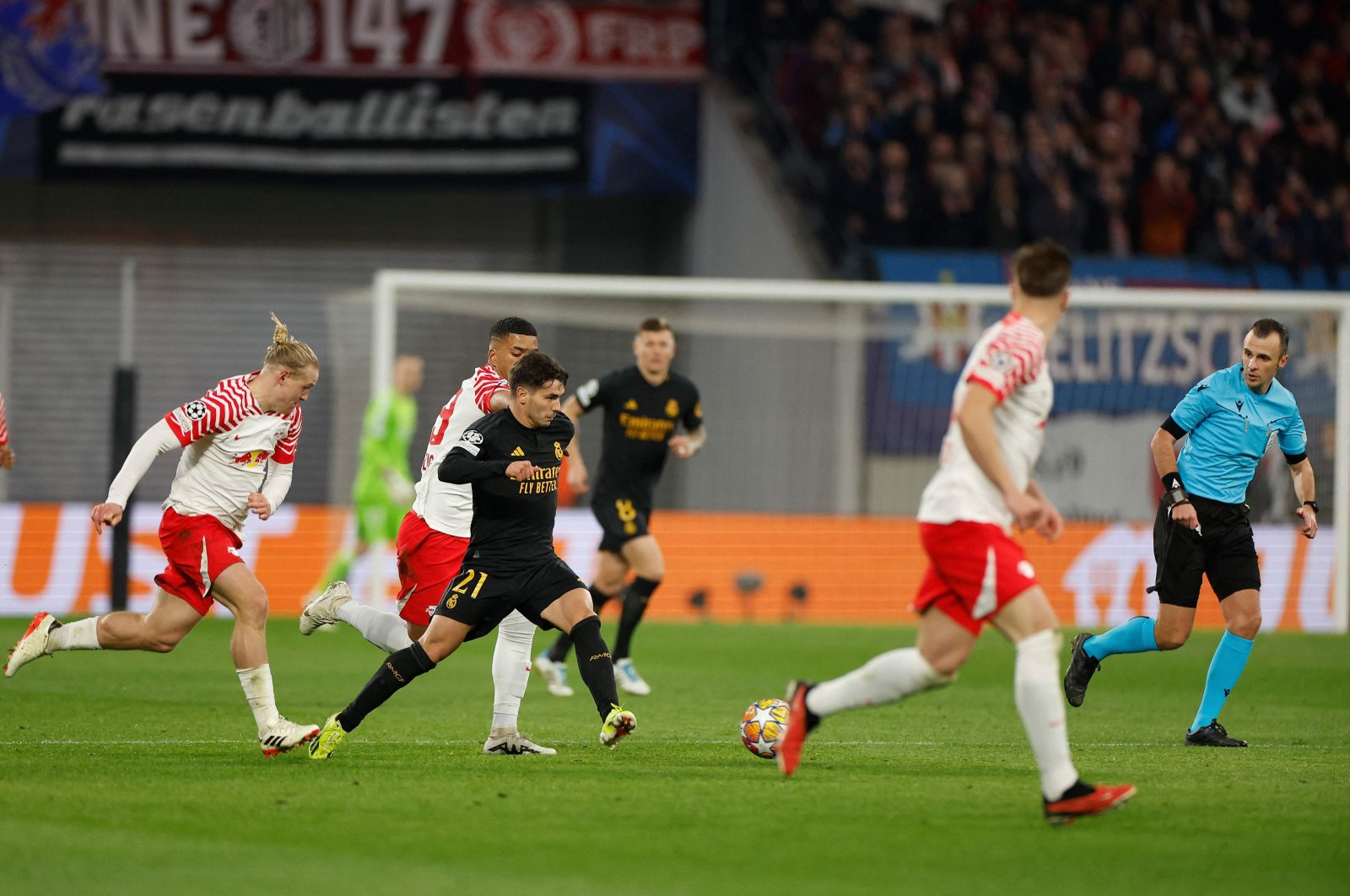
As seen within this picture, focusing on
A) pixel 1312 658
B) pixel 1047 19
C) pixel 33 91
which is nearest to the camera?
pixel 1312 658

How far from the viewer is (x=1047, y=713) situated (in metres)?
5.75

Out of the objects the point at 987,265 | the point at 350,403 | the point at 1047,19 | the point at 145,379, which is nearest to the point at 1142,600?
the point at 987,265

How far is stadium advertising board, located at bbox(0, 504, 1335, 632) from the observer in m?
15.4

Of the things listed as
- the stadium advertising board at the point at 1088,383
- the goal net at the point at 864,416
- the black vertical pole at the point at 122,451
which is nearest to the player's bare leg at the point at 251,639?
the goal net at the point at 864,416

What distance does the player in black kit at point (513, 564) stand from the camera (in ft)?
23.3

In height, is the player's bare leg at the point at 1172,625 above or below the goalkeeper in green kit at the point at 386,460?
below

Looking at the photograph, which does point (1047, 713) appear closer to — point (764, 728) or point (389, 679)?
point (764, 728)

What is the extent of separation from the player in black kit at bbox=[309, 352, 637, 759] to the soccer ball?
0.56m

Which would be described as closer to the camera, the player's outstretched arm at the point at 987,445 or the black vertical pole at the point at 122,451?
the player's outstretched arm at the point at 987,445

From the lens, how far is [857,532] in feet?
53.1

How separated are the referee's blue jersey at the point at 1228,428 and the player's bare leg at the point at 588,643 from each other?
3254 millimetres

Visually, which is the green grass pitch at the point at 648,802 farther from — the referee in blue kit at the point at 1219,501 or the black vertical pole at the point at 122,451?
the black vertical pole at the point at 122,451

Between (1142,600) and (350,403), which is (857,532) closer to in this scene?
(1142,600)

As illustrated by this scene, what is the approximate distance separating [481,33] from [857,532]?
8.20 meters
